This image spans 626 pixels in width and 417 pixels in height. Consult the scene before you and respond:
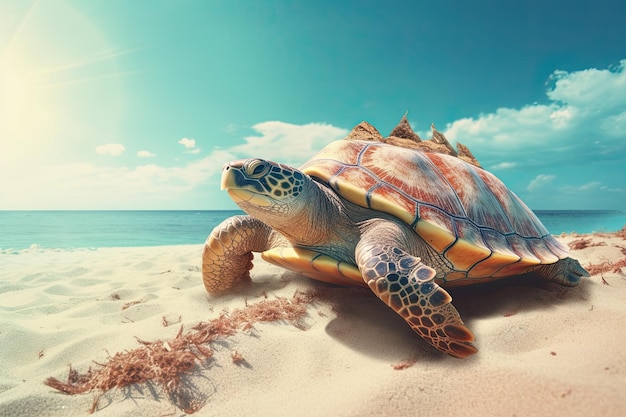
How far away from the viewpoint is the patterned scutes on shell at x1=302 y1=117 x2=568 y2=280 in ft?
7.84

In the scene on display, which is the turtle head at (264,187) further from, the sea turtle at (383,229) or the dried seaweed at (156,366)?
the dried seaweed at (156,366)

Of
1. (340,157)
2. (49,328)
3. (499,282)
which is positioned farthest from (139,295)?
(499,282)

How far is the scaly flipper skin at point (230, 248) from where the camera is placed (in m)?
2.95

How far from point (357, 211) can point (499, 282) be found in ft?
5.72

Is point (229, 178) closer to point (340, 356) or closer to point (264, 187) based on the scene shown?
point (264, 187)

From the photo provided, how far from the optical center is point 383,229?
2.29m

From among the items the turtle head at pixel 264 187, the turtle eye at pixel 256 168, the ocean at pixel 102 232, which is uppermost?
the turtle eye at pixel 256 168

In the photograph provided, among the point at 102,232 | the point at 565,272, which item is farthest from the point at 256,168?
the point at 102,232

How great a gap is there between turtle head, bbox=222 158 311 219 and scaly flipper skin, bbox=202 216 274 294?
626 mm

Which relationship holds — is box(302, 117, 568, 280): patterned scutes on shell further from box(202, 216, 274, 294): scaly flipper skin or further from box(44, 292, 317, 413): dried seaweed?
box(44, 292, 317, 413): dried seaweed

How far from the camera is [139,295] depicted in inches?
123

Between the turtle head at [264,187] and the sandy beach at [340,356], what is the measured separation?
30.3 inches

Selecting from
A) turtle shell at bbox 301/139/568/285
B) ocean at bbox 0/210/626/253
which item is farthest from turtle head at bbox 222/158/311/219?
ocean at bbox 0/210/626/253

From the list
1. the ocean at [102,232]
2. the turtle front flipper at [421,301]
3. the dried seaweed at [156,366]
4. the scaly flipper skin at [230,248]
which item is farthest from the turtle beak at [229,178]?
the ocean at [102,232]
